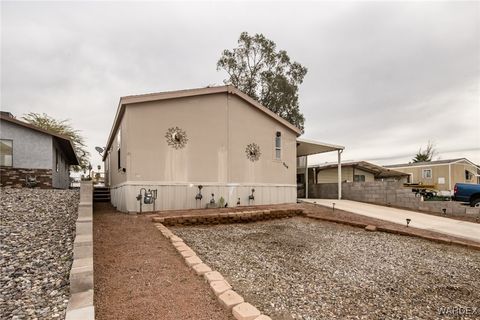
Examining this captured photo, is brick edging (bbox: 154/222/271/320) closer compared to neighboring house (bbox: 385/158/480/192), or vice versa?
brick edging (bbox: 154/222/271/320)

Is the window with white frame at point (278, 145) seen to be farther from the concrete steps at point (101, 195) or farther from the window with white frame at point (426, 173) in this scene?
the window with white frame at point (426, 173)

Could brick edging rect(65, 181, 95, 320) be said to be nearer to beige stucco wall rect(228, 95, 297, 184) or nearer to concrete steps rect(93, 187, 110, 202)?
beige stucco wall rect(228, 95, 297, 184)

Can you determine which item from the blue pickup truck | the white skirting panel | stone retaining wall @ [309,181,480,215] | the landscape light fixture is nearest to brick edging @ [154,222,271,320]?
the landscape light fixture

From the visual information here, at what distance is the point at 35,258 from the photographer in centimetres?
375

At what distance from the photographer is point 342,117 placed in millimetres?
19391

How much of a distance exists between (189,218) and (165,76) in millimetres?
10772

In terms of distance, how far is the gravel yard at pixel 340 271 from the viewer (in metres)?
3.07

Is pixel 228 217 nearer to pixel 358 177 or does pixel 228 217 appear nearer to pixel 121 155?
pixel 121 155

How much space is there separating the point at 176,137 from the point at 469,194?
43.7 ft

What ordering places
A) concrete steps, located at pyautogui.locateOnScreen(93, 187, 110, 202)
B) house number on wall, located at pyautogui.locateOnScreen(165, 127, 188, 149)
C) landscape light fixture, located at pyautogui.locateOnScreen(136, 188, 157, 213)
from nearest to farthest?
landscape light fixture, located at pyautogui.locateOnScreen(136, 188, 157, 213)
house number on wall, located at pyautogui.locateOnScreen(165, 127, 188, 149)
concrete steps, located at pyautogui.locateOnScreen(93, 187, 110, 202)

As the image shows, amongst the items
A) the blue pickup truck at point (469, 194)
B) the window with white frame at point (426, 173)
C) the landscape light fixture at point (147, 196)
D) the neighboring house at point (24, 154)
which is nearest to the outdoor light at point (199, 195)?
the landscape light fixture at point (147, 196)

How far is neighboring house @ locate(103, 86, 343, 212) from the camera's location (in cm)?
851

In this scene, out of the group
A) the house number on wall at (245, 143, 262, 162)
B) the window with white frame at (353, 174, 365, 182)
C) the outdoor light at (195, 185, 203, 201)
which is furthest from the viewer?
the window with white frame at (353, 174, 365, 182)

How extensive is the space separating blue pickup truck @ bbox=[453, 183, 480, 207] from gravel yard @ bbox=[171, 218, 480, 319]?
7.58m
